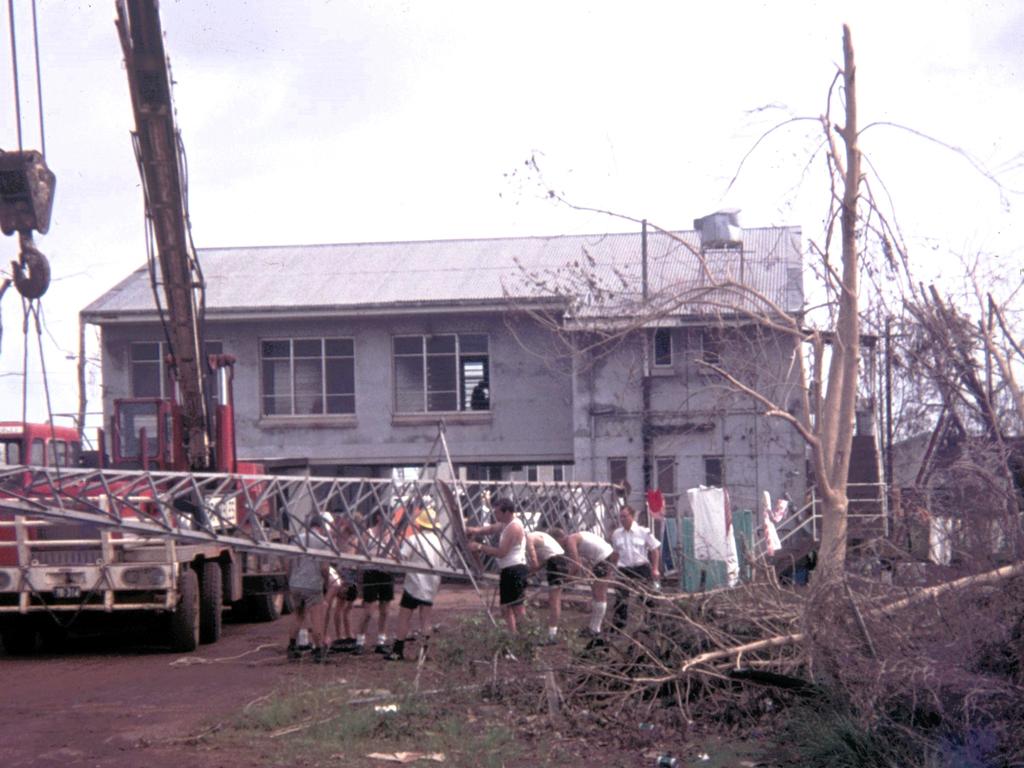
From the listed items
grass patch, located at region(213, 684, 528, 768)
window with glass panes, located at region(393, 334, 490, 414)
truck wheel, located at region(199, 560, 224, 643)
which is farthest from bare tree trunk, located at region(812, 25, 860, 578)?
window with glass panes, located at region(393, 334, 490, 414)

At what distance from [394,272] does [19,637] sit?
58.4ft

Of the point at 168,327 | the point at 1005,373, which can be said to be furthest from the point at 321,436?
the point at 1005,373

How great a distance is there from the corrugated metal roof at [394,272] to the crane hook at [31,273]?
17843 mm

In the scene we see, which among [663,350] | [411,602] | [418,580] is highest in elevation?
[663,350]

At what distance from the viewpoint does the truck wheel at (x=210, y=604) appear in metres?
17.3

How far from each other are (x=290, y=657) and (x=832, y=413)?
254 inches

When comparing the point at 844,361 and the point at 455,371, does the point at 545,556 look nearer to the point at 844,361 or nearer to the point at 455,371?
the point at 844,361

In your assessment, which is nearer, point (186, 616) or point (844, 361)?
point (844, 361)

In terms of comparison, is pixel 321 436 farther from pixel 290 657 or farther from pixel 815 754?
pixel 815 754

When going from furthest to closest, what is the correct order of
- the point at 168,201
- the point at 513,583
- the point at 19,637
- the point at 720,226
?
the point at 720,226, the point at 19,637, the point at 168,201, the point at 513,583

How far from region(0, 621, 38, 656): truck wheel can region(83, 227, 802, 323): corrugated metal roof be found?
14516mm

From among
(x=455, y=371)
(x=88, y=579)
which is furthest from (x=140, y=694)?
(x=455, y=371)

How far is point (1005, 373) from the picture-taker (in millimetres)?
11641

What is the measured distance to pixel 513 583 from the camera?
14.4 metres
